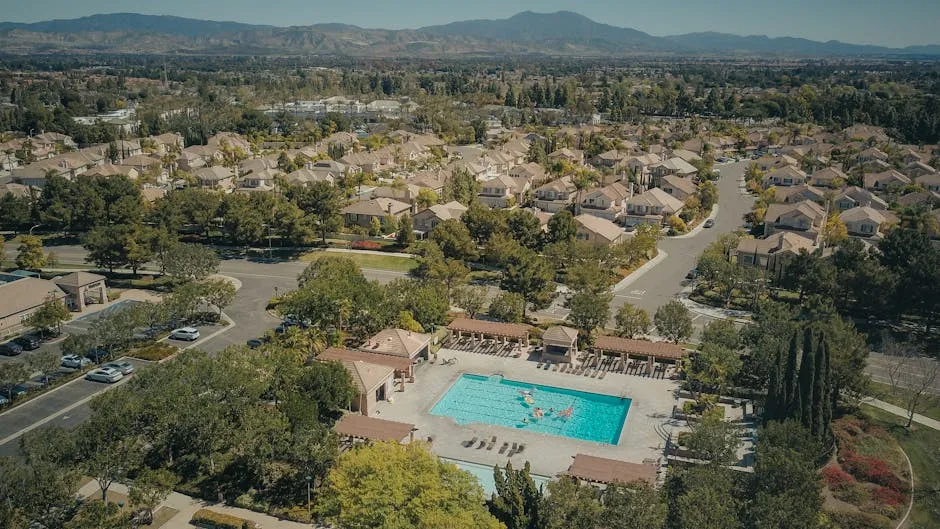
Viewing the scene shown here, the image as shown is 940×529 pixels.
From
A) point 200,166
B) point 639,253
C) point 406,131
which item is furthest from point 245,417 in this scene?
point 406,131

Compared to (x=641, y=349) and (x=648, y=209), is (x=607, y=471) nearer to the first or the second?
(x=641, y=349)

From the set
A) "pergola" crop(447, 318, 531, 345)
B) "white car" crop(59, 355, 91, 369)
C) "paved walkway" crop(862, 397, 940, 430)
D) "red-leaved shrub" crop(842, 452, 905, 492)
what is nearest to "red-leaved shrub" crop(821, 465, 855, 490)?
"red-leaved shrub" crop(842, 452, 905, 492)

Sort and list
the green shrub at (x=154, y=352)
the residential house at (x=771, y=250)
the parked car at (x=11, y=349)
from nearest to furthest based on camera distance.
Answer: the green shrub at (x=154, y=352) < the parked car at (x=11, y=349) < the residential house at (x=771, y=250)

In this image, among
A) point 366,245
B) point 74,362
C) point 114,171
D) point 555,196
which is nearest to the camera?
point 74,362

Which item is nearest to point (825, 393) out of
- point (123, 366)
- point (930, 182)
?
point (123, 366)

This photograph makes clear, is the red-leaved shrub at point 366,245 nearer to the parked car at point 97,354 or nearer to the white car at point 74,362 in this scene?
the parked car at point 97,354

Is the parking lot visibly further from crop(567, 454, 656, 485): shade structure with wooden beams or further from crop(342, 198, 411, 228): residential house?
crop(342, 198, 411, 228): residential house

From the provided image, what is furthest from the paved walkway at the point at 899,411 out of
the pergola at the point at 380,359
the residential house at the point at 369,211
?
the residential house at the point at 369,211
